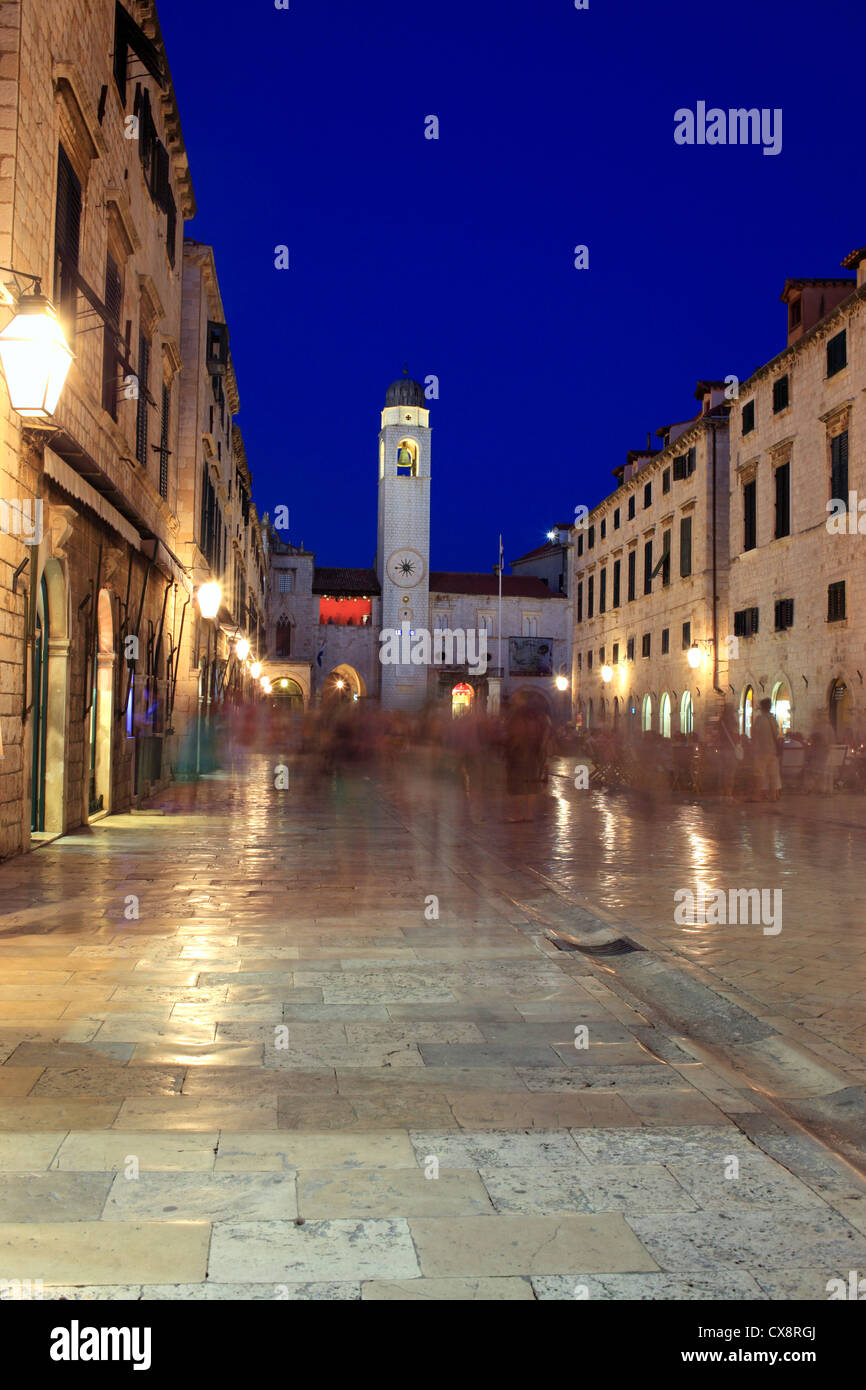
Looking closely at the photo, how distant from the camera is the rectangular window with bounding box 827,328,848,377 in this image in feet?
84.7

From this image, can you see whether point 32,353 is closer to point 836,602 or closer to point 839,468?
point 836,602

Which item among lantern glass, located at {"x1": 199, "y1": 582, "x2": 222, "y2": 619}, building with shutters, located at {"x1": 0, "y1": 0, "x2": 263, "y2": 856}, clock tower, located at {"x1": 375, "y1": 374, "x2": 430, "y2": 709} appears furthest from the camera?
clock tower, located at {"x1": 375, "y1": 374, "x2": 430, "y2": 709}

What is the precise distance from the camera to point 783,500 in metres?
29.9

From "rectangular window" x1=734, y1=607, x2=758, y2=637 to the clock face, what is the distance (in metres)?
37.8

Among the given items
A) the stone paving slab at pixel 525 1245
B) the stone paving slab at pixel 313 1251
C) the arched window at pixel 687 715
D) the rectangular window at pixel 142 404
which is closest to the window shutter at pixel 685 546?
the arched window at pixel 687 715

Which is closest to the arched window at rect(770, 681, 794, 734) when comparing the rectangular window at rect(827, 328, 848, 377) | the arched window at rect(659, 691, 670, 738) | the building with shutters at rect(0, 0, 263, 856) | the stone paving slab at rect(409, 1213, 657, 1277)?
the rectangular window at rect(827, 328, 848, 377)

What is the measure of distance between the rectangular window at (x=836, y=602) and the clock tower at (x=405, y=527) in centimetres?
4293

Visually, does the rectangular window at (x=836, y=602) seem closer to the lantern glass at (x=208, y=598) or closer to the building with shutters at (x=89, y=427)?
the lantern glass at (x=208, y=598)

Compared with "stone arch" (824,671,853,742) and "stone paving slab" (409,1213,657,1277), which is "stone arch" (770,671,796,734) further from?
"stone paving slab" (409,1213,657,1277)

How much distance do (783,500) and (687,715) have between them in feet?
33.1

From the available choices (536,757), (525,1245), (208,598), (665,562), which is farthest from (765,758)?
(665,562)

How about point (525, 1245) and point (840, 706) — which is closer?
point (525, 1245)

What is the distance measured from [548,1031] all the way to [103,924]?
3598 mm

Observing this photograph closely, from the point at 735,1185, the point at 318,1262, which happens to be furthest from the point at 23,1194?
the point at 735,1185
